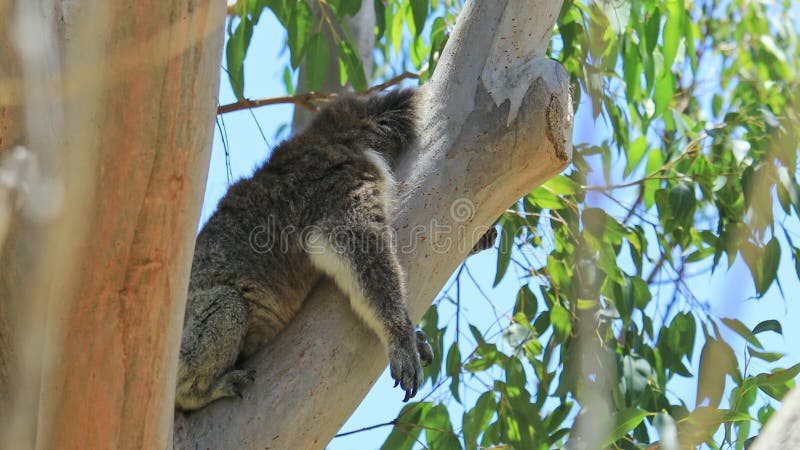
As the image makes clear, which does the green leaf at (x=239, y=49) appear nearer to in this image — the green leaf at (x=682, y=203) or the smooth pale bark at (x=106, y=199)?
the green leaf at (x=682, y=203)

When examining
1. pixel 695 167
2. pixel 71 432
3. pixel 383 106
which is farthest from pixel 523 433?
pixel 71 432

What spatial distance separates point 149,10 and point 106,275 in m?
0.47

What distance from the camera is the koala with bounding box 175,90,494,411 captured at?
2.48 metres

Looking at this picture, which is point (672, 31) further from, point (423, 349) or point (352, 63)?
point (423, 349)

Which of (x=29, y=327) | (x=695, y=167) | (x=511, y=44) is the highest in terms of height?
(x=695, y=167)

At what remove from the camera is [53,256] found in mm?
1537

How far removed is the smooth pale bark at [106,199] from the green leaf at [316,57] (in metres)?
2.20

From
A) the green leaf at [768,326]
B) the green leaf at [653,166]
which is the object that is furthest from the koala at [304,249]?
the green leaf at [653,166]

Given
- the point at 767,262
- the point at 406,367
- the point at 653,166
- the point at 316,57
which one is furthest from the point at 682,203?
the point at 406,367

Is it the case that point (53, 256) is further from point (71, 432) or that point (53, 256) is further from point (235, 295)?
point (235, 295)

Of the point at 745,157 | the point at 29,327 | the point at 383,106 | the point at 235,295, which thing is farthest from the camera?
the point at 745,157

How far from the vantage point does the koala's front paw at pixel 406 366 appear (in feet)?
8.14

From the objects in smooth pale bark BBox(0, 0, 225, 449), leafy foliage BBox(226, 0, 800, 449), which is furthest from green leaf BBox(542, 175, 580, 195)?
smooth pale bark BBox(0, 0, 225, 449)

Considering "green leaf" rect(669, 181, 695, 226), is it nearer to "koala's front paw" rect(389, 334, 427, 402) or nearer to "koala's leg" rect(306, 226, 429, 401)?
"koala's leg" rect(306, 226, 429, 401)
